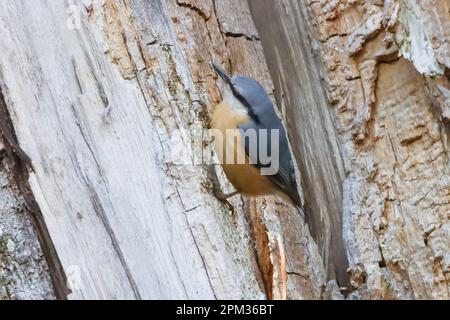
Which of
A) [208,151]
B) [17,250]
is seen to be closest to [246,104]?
[208,151]

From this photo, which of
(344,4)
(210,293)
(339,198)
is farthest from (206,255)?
(344,4)

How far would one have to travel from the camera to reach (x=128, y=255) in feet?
7.77

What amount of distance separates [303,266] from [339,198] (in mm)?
408

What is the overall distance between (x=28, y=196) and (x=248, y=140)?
892mm

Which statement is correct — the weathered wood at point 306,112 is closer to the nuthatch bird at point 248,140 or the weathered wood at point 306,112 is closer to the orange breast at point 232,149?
the nuthatch bird at point 248,140

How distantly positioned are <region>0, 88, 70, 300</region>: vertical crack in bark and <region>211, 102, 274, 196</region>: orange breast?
2.30 ft

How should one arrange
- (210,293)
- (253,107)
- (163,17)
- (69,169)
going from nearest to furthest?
(210,293) < (69,169) < (163,17) < (253,107)

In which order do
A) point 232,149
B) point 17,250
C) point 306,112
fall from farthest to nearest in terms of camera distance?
point 306,112, point 232,149, point 17,250

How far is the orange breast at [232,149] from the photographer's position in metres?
2.84

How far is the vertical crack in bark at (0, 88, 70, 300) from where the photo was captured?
8.04 ft

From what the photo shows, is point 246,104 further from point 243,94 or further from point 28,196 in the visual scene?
point 28,196

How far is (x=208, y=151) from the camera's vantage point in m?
2.69

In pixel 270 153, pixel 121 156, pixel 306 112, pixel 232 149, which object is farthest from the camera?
pixel 306 112
